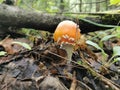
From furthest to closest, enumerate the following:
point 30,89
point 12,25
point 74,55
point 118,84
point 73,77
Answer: point 12,25 < point 74,55 < point 118,84 < point 73,77 < point 30,89

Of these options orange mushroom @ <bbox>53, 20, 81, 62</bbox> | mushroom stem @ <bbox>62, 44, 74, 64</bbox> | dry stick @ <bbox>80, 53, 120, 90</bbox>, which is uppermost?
orange mushroom @ <bbox>53, 20, 81, 62</bbox>

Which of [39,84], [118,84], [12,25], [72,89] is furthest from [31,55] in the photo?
[12,25]

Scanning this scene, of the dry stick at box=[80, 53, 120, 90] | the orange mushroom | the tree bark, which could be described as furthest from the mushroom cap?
the tree bark

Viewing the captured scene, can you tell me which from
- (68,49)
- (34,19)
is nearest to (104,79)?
(68,49)

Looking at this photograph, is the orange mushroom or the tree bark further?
the tree bark

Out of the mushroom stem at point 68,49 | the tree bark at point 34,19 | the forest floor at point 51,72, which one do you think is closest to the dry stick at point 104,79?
the forest floor at point 51,72

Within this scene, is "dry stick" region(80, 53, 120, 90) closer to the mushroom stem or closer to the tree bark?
the mushroom stem

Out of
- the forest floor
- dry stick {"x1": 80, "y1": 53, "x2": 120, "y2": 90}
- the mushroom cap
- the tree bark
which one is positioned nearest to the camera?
the forest floor

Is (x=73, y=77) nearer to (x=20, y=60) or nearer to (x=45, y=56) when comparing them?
(x=45, y=56)
